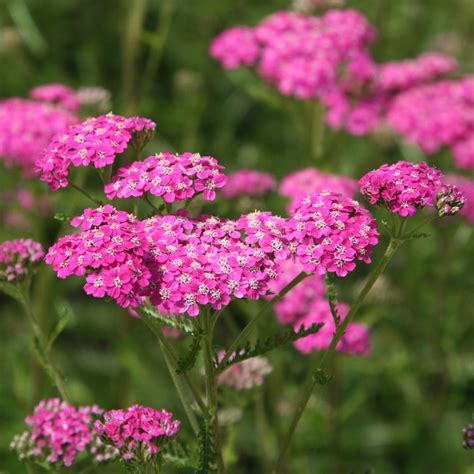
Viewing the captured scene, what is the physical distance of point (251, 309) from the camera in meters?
5.17

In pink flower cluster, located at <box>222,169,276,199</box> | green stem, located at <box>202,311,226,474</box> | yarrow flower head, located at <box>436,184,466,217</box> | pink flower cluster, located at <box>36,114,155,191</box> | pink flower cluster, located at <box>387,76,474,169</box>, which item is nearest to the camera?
green stem, located at <box>202,311,226,474</box>

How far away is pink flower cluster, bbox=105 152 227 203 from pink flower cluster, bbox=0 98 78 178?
268cm

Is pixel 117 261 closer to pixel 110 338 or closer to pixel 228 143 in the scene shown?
pixel 110 338

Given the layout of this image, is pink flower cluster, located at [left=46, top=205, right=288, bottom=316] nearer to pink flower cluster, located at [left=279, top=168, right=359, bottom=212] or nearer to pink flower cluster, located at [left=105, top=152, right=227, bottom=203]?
pink flower cluster, located at [left=105, top=152, right=227, bottom=203]

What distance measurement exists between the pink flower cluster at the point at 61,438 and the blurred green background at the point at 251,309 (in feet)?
3.53

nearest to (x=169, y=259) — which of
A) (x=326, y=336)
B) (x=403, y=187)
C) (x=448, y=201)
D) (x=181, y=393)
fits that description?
(x=181, y=393)

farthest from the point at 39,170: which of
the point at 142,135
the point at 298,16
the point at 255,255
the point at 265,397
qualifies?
the point at 298,16

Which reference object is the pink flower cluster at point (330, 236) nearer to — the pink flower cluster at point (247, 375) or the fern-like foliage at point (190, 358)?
the fern-like foliage at point (190, 358)

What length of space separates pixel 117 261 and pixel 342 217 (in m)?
0.83

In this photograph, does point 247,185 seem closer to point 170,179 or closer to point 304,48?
point 304,48

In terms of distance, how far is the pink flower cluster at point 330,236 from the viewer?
3.10m

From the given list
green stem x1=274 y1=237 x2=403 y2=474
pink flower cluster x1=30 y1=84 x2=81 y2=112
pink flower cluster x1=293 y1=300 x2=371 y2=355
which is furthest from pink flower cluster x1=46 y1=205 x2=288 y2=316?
pink flower cluster x1=30 y1=84 x2=81 y2=112

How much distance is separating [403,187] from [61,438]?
5.25 ft

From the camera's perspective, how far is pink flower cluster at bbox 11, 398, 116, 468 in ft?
11.2
